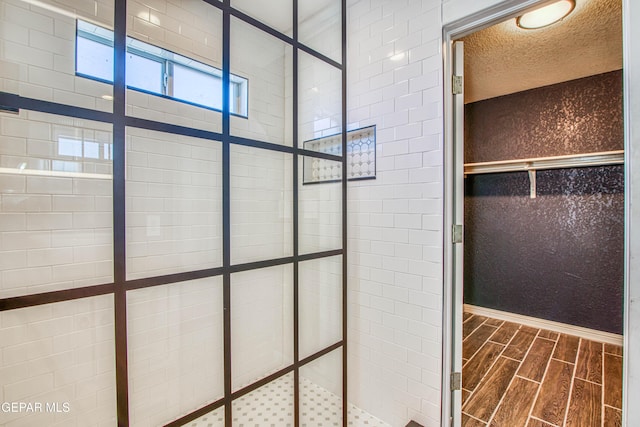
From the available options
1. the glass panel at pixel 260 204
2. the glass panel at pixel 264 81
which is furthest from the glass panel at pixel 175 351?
the glass panel at pixel 264 81

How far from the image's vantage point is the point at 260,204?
1375 millimetres

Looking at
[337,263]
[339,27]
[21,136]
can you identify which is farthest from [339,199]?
[21,136]

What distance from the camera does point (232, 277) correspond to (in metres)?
1.22

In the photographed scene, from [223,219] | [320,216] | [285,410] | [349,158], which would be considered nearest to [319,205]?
[320,216]

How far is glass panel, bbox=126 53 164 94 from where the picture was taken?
103 cm

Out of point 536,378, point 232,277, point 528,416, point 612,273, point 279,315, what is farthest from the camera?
point 612,273

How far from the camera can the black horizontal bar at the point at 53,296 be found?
767 millimetres

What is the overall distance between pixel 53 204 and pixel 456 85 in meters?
1.95

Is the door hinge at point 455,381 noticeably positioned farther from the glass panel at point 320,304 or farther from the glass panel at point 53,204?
the glass panel at point 53,204

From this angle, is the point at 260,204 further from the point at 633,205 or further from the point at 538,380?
the point at 538,380

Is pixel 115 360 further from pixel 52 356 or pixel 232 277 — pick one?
→ pixel 232 277

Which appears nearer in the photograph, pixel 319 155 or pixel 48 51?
pixel 48 51

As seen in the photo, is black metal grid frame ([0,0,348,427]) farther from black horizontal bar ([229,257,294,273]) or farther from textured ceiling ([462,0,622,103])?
textured ceiling ([462,0,622,103])

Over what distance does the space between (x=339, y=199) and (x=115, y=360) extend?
1292 mm
